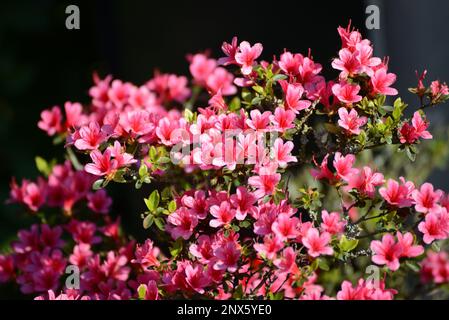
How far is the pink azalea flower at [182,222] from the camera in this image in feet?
5.00

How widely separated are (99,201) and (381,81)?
0.83 metres

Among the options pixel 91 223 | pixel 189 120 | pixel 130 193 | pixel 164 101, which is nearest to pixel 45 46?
pixel 130 193

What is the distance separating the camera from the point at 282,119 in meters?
1.54

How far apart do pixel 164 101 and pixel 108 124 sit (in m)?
0.59

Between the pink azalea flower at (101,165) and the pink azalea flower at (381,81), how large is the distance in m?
0.61

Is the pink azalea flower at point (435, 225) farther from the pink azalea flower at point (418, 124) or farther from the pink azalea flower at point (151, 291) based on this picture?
the pink azalea flower at point (151, 291)

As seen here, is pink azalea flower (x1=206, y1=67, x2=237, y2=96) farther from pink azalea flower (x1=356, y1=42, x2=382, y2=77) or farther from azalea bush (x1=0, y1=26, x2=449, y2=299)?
pink azalea flower (x1=356, y1=42, x2=382, y2=77)

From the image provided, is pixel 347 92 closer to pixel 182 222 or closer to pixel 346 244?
pixel 346 244

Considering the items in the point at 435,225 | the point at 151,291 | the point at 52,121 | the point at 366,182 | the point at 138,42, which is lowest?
the point at 151,291

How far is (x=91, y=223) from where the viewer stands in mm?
1926

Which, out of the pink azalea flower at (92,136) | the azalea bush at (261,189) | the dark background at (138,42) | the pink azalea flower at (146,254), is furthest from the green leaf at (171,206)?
the dark background at (138,42)

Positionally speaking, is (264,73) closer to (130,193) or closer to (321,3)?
(321,3)

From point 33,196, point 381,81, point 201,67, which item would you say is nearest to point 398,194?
point 381,81
